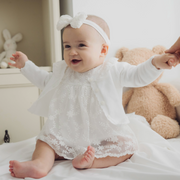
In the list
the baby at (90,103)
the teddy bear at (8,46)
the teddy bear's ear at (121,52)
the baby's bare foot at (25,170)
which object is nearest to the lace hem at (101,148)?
the baby at (90,103)

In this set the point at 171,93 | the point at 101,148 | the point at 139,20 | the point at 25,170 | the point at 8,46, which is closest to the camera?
the point at 25,170

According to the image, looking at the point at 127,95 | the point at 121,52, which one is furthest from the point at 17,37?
the point at 127,95

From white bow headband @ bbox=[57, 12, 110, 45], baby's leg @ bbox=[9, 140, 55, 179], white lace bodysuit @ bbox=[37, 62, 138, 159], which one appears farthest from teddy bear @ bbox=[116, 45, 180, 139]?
baby's leg @ bbox=[9, 140, 55, 179]

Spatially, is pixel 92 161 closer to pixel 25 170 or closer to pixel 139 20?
pixel 25 170

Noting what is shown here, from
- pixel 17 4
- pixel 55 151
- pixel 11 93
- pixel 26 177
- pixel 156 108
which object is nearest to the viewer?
pixel 26 177

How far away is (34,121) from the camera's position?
4.84 ft

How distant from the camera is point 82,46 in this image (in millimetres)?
870

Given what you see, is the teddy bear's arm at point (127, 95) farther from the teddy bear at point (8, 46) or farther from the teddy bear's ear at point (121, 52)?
the teddy bear at point (8, 46)

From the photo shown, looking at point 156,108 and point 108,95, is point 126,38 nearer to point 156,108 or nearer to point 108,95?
point 156,108

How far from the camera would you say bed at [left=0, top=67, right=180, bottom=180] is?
673 mm

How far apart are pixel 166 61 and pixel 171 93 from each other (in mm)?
507

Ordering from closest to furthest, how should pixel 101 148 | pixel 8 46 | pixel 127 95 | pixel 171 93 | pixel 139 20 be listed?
pixel 101 148
pixel 171 93
pixel 127 95
pixel 139 20
pixel 8 46

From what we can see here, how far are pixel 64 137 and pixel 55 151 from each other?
6 centimetres

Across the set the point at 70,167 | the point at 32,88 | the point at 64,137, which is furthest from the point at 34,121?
the point at 70,167
